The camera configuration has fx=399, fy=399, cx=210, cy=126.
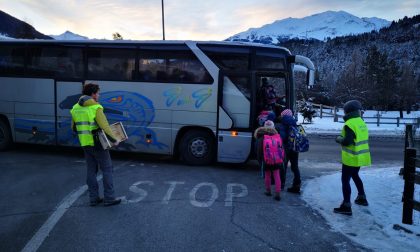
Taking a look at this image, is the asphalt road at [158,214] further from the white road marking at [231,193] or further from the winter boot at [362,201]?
the winter boot at [362,201]

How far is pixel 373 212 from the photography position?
6.25 meters

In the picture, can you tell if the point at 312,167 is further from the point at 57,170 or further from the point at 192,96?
the point at 57,170

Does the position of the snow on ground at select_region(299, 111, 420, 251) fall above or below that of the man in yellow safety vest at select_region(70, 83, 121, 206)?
below

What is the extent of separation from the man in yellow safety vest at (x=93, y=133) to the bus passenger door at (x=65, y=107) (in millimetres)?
4526

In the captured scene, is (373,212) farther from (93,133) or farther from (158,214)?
(93,133)

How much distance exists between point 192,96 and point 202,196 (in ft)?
11.0

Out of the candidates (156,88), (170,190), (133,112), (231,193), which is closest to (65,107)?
(133,112)

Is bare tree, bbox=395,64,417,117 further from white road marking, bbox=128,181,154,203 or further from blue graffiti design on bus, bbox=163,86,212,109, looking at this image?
white road marking, bbox=128,181,154,203

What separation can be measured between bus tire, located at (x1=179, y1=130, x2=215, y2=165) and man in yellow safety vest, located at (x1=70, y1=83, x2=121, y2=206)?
148 inches

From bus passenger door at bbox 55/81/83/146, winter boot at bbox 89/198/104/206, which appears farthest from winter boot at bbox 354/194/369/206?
bus passenger door at bbox 55/81/83/146

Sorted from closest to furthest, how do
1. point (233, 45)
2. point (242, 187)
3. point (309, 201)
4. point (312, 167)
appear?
point (309, 201) < point (242, 187) < point (233, 45) < point (312, 167)

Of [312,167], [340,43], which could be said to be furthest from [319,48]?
[312,167]

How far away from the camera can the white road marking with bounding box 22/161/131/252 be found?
4.66 m

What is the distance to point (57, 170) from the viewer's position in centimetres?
902
